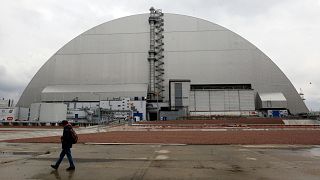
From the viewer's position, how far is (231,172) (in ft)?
31.1

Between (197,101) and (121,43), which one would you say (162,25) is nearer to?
(121,43)

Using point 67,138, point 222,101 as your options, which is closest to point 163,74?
point 222,101

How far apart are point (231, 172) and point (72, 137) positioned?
510 cm

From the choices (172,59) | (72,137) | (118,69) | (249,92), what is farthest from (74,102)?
(72,137)

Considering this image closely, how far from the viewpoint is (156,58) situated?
96.9 m

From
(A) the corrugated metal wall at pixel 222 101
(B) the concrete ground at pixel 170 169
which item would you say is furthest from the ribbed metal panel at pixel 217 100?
(B) the concrete ground at pixel 170 169

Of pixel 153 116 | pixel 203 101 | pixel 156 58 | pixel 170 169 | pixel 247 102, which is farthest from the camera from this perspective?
pixel 156 58

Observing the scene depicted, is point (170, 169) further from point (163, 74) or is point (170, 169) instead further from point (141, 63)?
point (141, 63)

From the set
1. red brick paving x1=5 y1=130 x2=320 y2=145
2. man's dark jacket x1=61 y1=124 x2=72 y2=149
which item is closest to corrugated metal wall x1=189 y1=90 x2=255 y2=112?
red brick paving x1=5 y1=130 x2=320 y2=145

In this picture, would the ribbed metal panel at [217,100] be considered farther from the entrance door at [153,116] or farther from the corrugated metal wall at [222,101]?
the entrance door at [153,116]

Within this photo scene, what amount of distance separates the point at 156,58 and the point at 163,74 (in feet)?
16.8

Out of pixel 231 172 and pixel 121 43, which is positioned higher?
pixel 121 43

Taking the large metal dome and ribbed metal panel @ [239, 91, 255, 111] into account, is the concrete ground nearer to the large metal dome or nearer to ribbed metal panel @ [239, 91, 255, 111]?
ribbed metal panel @ [239, 91, 255, 111]

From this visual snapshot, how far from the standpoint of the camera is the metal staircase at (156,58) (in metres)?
95.1
